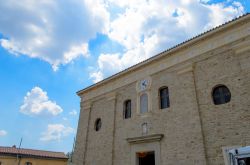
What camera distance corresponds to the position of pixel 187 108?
417 inches

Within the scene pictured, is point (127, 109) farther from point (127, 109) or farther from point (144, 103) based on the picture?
point (144, 103)

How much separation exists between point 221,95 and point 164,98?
125 inches

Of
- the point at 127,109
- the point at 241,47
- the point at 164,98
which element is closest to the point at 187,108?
the point at 164,98

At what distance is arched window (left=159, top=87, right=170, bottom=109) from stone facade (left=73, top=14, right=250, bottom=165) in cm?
26

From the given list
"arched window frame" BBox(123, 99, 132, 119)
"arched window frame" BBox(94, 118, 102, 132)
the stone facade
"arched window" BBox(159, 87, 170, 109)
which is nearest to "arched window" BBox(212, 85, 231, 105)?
the stone facade

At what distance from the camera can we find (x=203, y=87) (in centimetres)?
1044

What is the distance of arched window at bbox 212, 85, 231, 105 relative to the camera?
31.6ft

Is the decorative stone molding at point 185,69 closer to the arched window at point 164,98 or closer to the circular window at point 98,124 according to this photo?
the arched window at point 164,98

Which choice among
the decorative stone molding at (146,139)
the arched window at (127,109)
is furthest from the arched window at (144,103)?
the decorative stone molding at (146,139)

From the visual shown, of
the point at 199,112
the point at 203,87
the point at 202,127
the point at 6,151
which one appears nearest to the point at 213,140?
the point at 202,127

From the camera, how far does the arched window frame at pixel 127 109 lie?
13.7 meters

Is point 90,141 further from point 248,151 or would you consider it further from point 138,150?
point 248,151

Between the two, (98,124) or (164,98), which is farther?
(98,124)

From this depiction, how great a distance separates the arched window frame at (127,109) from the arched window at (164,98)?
2.30 m
